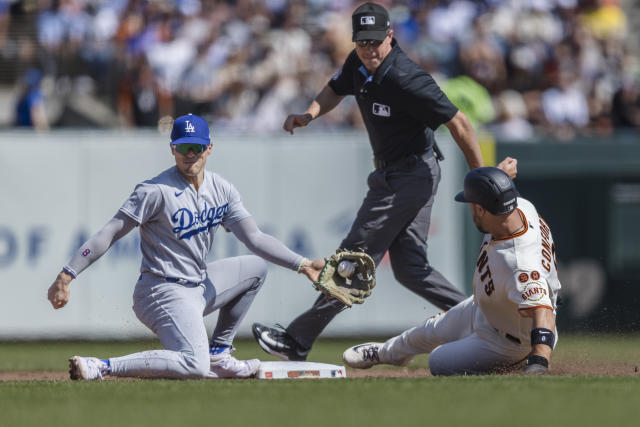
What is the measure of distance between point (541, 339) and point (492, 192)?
87cm

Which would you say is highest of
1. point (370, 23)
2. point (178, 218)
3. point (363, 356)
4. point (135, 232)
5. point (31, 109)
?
point (370, 23)

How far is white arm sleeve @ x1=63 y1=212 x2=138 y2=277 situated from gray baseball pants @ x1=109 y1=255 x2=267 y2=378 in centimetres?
42

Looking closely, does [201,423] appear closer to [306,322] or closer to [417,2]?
[306,322]

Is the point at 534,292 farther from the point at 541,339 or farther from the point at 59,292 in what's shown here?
the point at 59,292

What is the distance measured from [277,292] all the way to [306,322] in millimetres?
4056

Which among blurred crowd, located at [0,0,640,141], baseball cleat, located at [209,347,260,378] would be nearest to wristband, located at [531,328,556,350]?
baseball cleat, located at [209,347,260,378]

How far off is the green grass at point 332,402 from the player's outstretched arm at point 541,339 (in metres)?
0.09

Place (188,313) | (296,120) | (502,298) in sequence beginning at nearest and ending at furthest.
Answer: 1. (502,298)
2. (188,313)
3. (296,120)

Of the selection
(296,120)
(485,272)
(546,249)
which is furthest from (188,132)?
(546,249)

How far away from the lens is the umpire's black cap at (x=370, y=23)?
6.95 meters

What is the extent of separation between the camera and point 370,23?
6.97m

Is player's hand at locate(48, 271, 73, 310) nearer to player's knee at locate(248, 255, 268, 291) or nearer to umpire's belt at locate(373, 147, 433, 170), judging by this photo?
player's knee at locate(248, 255, 268, 291)

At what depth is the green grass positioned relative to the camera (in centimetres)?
470

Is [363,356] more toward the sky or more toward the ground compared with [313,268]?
more toward the ground
